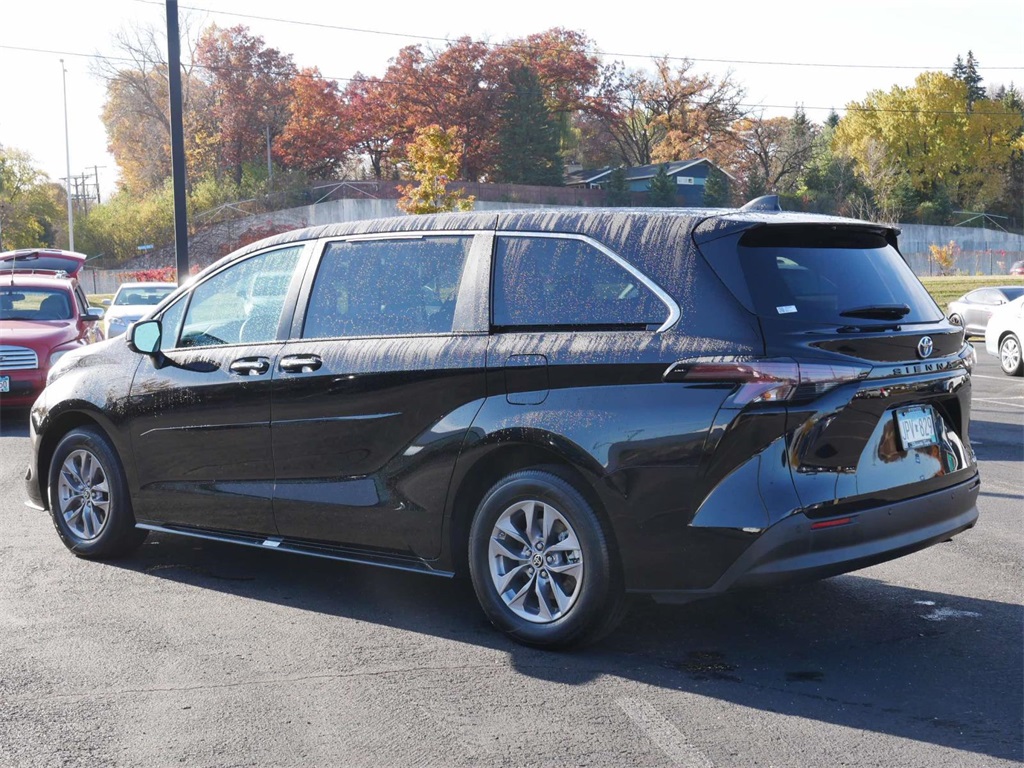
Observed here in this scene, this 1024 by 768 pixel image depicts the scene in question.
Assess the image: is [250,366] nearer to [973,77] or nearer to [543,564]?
[543,564]

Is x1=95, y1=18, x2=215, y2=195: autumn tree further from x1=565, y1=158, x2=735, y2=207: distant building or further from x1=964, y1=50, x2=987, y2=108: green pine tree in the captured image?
x1=964, y1=50, x2=987, y2=108: green pine tree

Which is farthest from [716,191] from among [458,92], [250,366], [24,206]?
[250,366]

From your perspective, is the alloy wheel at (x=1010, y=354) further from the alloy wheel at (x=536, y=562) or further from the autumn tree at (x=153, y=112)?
the autumn tree at (x=153, y=112)

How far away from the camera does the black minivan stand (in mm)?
4391

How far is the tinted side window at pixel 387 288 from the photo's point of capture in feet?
17.4

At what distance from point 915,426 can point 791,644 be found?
1.06 m

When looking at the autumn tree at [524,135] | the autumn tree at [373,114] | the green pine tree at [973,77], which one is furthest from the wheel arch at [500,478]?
the green pine tree at [973,77]

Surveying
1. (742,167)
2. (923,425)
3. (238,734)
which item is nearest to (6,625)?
(238,734)

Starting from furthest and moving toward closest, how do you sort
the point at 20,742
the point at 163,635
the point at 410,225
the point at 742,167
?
the point at 742,167 → the point at 410,225 → the point at 163,635 → the point at 20,742

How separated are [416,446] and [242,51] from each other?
66.7 meters

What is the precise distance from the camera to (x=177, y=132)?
19.5m

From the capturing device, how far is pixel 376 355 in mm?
5348

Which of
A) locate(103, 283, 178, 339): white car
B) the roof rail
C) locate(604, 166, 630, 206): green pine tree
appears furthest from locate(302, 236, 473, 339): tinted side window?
locate(604, 166, 630, 206): green pine tree

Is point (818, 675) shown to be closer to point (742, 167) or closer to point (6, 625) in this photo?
point (6, 625)
